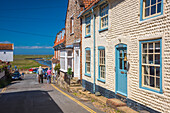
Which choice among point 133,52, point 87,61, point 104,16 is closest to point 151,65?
point 133,52

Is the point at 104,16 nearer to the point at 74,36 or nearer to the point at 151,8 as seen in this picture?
the point at 151,8

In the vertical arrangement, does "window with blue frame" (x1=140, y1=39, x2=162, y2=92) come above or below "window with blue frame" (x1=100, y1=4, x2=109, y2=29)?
below

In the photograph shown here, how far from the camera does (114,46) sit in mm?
9625

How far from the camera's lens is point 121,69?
29.9 ft

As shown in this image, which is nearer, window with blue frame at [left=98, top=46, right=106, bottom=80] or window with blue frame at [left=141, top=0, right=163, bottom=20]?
window with blue frame at [left=141, top=0, right=163, bottom=20]

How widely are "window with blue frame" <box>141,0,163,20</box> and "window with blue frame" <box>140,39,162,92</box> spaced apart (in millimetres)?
1068

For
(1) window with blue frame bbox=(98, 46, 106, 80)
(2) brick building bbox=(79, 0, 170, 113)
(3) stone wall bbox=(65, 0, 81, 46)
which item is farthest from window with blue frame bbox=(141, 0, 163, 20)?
(3) stone wall bbox=(65, 0, 81, 46)

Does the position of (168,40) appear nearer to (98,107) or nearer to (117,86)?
(117,86)

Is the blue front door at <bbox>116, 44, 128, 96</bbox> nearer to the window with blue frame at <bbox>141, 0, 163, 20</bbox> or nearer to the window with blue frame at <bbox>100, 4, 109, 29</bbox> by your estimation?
the window with blue frame at <bbox>141, 0, 163, 20</bbox>

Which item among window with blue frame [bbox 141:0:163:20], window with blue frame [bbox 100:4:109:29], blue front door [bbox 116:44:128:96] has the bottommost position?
blue front door [bbox 116:44:128:96]

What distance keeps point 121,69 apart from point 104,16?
12.4 ft

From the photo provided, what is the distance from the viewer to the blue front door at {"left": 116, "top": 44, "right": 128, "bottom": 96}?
8.75 meters

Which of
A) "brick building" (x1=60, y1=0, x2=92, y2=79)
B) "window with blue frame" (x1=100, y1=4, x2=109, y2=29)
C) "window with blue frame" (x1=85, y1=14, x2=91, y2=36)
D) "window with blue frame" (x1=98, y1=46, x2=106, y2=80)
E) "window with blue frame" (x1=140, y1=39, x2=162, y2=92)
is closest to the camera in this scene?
"window with blue frame" (x1=140, y1=39, x2=162, y2=92)

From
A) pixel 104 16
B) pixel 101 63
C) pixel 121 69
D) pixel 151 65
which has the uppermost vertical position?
pixel 104 16
